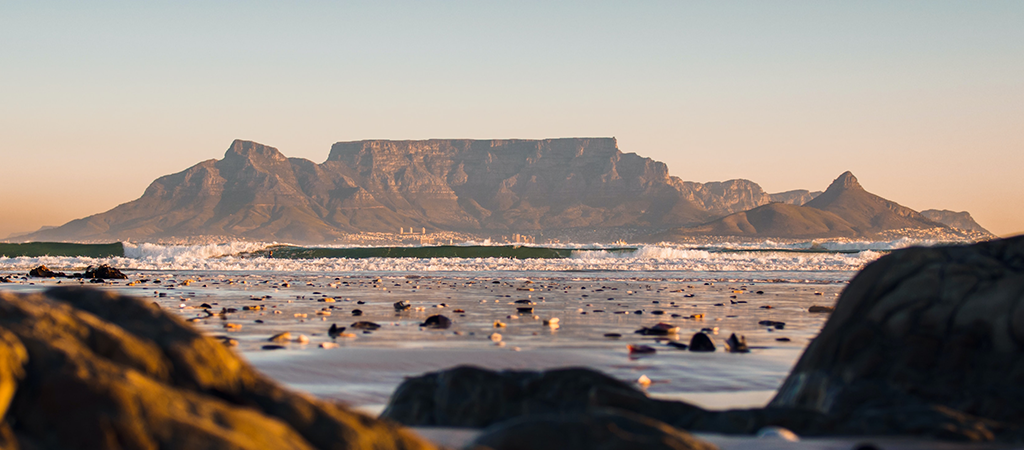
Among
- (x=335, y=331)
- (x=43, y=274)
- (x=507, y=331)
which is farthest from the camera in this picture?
(x=43, y=274)

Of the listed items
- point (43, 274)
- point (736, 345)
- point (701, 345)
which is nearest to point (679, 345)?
point (701, 345)

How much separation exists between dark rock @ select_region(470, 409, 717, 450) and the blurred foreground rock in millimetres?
1142

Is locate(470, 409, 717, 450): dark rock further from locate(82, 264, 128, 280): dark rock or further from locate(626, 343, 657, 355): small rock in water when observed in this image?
locate(82, 264, 128, 280): dark rock

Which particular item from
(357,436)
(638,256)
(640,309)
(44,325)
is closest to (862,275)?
(357,436)

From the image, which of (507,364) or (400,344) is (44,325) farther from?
(400,344)

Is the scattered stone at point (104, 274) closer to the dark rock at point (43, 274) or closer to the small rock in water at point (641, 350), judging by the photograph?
the dark rock at point (43, 274)

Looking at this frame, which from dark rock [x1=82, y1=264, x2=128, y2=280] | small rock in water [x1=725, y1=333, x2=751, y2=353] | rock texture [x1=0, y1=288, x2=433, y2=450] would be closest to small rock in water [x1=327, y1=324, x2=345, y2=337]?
small rock in water [x1=725, y1=333, x2=751, y2=353]

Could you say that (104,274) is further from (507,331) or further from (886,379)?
(886,379)

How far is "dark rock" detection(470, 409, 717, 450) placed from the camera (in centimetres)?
284

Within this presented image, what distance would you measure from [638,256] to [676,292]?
27396 mm

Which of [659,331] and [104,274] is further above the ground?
[104,274]

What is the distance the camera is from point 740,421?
4.28 meters

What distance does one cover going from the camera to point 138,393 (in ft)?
6.82

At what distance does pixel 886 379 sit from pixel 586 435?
9.59ft
